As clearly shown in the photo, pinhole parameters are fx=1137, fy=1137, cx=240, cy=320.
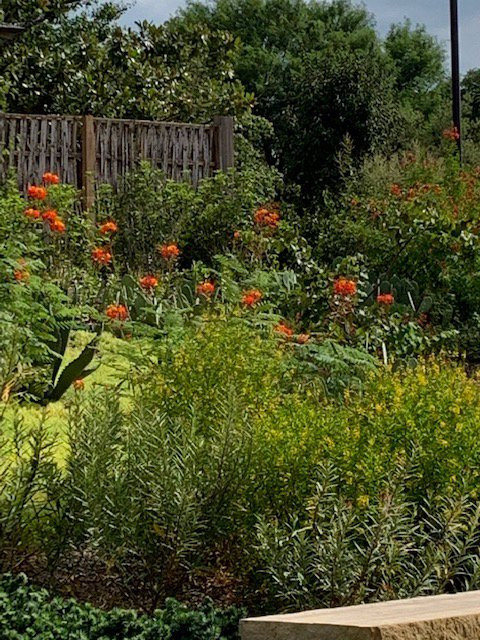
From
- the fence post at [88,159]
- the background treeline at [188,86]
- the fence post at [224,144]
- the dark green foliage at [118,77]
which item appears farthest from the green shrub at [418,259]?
the dark green foliage at [118,77]

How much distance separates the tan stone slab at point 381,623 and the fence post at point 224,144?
11.5 meters

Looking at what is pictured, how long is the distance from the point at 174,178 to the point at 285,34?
27655 mm

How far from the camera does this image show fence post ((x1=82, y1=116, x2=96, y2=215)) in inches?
522

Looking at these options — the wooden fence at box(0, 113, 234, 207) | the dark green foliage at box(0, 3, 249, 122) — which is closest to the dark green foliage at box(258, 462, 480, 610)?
the wooden fence at box(0, 113, 234, 207)

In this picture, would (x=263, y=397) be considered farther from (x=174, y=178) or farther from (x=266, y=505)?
(x=174, y=178)

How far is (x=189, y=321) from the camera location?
771 centimetres

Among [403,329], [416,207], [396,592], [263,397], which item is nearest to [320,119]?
[416,207]

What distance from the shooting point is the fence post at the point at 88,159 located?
13.3 metres

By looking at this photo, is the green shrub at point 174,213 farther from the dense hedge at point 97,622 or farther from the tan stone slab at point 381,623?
the tan stone slab at point 381,623

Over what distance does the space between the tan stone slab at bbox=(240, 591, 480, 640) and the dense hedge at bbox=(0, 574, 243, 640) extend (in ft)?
1.42

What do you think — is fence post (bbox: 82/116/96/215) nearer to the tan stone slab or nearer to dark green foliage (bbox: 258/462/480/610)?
dark green foliage (bbox: 258/462/480/610)

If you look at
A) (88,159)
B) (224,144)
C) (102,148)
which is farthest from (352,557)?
(224,144)

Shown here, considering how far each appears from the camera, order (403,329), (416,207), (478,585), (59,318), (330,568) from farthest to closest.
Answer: (416,207), (403,329), (59,318), (478,585), (330,568)

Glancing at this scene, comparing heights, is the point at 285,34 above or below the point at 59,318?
above
